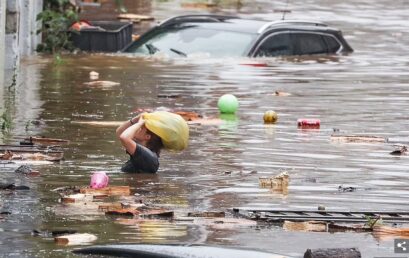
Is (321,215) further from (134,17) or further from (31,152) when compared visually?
(134,17)

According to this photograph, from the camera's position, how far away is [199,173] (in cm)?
1268

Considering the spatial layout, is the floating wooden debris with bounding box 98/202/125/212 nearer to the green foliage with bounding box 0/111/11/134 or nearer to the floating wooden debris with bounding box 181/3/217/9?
the green foliage with bounding box 0/111/11/134

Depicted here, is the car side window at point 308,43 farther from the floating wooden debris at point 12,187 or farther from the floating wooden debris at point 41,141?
the floating wooden debris at point 12,187

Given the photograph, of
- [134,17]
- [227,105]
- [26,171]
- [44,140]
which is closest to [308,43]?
[227,105]

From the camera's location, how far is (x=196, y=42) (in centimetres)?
2416

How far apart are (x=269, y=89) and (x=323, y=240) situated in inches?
444

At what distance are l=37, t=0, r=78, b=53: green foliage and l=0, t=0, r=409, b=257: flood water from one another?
0.71 metres

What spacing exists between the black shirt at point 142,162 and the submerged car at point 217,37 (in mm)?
11378

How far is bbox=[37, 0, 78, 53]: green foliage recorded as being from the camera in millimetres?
24953

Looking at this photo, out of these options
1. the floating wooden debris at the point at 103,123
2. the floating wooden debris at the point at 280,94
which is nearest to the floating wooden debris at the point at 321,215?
the floating wooden debris at the point at 103,123

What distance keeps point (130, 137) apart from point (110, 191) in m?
1.05

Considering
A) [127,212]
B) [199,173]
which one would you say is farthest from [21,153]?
[127,212]

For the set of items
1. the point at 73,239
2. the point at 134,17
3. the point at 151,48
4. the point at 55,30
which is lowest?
the point at 73,239

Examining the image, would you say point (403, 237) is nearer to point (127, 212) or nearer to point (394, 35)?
point (127, 212)
